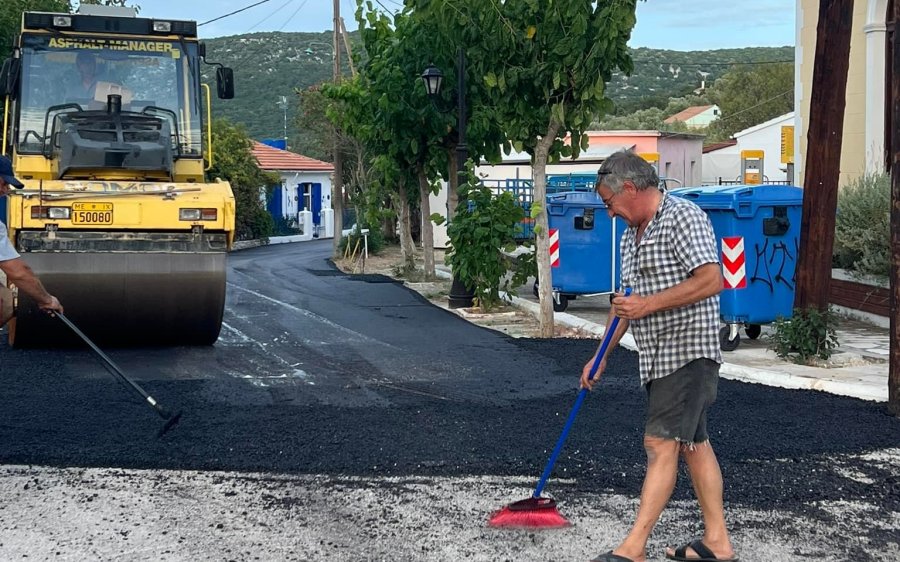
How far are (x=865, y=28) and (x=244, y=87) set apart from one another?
7836cm

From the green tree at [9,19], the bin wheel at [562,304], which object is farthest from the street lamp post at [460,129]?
the green tree at [9,19]

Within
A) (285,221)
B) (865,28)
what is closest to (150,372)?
(865,28)

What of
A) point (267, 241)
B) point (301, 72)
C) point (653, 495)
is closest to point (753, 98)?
point (301, 72)

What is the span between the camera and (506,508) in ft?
18.4

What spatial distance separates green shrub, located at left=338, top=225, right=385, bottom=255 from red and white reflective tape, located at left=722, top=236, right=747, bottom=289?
18011 mm

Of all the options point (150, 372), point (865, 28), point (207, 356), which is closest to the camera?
point (150, 372)

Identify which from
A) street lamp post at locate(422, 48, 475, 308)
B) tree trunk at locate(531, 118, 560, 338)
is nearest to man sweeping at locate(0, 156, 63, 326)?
tree trunk at locate(531, 118, 560, 338)

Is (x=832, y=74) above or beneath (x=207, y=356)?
above

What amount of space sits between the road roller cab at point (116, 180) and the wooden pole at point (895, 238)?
5.86 m

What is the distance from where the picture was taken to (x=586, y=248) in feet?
51.3

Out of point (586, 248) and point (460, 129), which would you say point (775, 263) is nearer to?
point (586, 248)

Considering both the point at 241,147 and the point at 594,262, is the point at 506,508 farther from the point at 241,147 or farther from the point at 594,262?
the point at 241,147

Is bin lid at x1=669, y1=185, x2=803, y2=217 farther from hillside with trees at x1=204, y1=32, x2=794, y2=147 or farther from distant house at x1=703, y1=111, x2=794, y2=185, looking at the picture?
hillside with trees at x1=204, y1=32, x2=794, y2=147

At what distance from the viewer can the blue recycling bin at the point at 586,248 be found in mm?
15547
